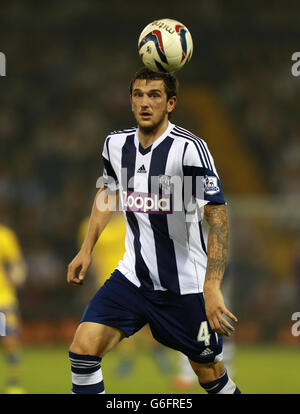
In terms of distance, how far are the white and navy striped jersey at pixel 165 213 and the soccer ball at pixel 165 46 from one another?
1.33 feet

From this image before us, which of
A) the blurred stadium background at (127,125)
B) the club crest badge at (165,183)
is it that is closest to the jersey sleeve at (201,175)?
the club crest badge at (165,183)

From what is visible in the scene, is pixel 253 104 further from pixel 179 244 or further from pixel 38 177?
pixel 179 244

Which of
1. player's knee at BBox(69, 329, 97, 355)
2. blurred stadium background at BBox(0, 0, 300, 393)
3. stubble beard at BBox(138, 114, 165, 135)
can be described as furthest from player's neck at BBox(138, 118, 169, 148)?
blurred stadium background at BBox(0, 0, 300, 393)

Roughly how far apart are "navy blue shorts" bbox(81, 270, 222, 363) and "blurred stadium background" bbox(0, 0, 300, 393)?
7820mm

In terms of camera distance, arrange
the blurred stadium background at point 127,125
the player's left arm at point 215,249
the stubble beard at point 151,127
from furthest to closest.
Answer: the blurred stadium background at point 127,125
the stubble beard at point 151,127
the player's left arm at point 215,249

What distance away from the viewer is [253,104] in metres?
18.0

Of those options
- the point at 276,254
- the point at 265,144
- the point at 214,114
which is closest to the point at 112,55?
the point at 214,114

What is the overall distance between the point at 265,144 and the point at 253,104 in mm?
1087

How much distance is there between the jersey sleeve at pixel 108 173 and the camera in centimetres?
517

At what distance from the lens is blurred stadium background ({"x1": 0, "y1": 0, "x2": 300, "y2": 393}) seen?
47.0 feet

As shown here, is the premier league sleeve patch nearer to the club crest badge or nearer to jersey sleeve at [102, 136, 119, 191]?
the club crest badge

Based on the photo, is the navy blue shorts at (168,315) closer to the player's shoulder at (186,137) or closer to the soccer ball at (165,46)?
the player's shoulder at (186,137)

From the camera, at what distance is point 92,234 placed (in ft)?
17.1

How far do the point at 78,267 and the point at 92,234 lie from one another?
0.26m
